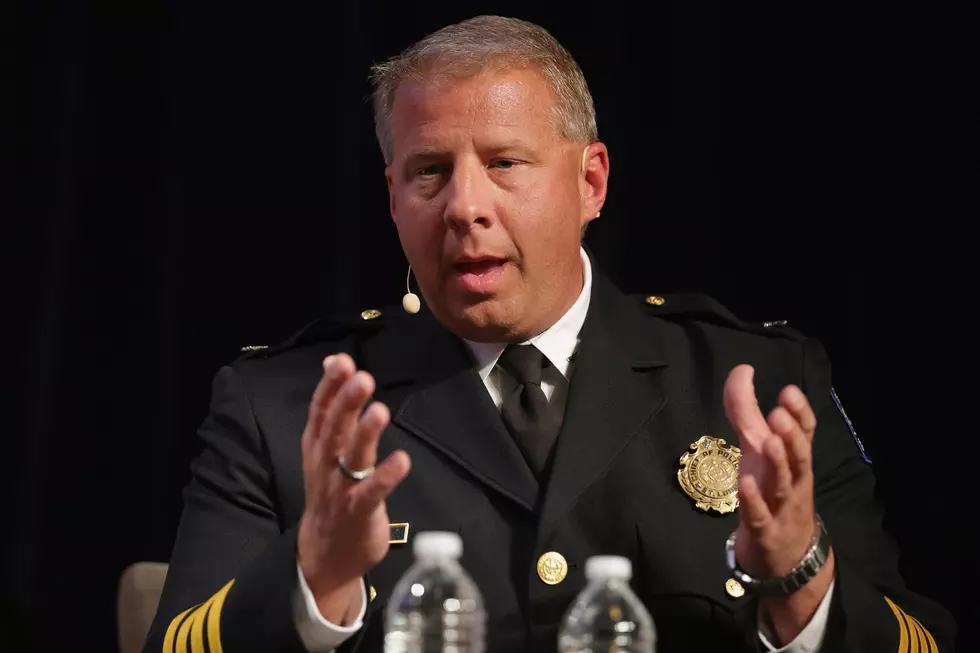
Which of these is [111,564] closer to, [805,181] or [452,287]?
[452,287]

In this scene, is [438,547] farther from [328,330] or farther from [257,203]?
[257,203]

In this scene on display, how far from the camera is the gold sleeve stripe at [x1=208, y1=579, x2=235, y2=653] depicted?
1.68m

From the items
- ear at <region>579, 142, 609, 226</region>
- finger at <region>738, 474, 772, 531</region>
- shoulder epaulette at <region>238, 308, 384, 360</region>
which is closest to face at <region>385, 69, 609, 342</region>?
ear at <region>579, 142, 609, 226</region>

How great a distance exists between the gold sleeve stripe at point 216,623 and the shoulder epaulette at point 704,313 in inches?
37.0

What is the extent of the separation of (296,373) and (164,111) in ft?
3.17

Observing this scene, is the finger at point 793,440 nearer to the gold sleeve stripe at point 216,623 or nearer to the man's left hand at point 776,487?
the man's left hand at point 776,487

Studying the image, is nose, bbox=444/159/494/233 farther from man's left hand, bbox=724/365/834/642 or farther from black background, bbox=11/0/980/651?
black background, bbox=11/0/980/651

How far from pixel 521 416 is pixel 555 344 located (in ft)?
0.52

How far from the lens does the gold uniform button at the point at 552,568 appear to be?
1818 mm

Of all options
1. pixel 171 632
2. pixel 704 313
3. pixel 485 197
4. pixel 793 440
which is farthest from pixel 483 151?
pixel 171 632

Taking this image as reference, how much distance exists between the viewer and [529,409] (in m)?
2.01

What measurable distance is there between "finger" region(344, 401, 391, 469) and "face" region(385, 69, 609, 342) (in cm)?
59

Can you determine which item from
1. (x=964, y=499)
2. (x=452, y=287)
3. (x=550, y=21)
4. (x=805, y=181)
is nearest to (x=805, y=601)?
(x=452, y=287)

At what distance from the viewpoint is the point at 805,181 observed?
2.53 meters
